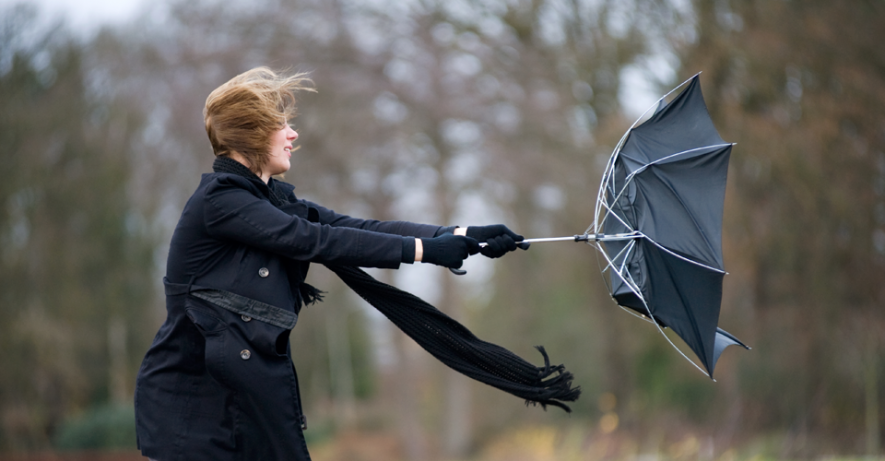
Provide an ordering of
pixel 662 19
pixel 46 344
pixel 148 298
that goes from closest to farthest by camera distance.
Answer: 1. pixel 662 19
2. pixel 46 344
3. pixel 148 298

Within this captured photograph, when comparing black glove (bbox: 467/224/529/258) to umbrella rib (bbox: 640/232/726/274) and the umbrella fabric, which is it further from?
umbrella rib (bbox: 640/232/726/274)

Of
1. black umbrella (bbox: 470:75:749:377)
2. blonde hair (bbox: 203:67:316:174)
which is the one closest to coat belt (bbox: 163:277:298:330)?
blonde hair (bbox: 203:67:316:174)

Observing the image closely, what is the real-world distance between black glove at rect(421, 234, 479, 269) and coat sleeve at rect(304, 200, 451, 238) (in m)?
0.39

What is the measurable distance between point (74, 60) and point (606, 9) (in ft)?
41.2

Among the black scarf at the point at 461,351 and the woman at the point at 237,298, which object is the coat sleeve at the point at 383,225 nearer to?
the black scarf at the point at 461,351

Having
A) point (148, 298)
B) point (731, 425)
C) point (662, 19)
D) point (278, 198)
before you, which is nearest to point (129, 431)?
point (148, 298)

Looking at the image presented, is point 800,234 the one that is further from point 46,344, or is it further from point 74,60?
point 74,60

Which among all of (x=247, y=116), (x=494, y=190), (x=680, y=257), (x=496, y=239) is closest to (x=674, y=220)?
(x=680, y=257)

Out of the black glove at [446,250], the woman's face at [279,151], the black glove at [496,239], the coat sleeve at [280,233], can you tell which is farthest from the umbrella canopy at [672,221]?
the woman's face at [279,151]

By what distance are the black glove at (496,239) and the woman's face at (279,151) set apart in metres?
0.82

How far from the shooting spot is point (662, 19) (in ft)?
41.7

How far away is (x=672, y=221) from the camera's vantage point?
3.36 meters

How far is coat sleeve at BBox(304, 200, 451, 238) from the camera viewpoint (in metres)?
3.30

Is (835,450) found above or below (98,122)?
below
